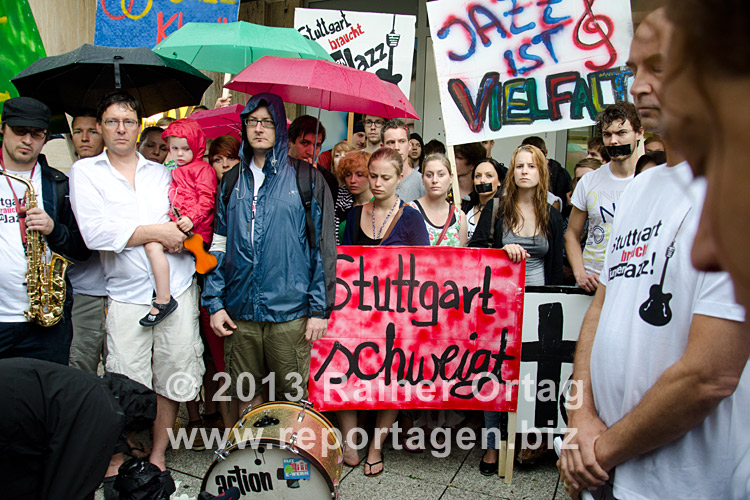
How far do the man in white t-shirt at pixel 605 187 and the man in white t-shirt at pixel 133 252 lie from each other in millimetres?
2515

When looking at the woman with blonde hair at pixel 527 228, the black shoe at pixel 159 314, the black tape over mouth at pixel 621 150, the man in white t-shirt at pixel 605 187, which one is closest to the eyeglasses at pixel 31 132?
the black shoe at pixel 159 314

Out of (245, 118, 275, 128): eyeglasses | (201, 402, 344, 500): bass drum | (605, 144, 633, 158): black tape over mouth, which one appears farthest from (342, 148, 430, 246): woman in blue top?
(201, 402, 344, 500): bass drum

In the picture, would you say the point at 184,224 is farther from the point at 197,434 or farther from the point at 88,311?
the point at 197,434

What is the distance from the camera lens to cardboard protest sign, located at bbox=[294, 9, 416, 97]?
18.2ft

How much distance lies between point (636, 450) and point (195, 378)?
2778mm

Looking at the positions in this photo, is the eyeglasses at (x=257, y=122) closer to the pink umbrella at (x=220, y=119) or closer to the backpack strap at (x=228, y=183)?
the backpack strap at (x=228, y=183)

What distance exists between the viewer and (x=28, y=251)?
301 centimetres

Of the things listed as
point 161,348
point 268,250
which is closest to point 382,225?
point 268,250

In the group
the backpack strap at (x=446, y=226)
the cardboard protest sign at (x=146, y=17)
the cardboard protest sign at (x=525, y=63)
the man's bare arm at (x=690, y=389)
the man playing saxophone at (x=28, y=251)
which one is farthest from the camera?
the cardboard protest sign at (x=146, y=17)

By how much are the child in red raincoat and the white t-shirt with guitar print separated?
255 cm

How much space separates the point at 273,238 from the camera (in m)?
3.25

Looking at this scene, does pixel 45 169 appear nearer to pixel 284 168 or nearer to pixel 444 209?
pixel 284 168

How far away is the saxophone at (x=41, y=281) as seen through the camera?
299 centimetres

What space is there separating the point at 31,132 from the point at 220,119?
2.65 m
